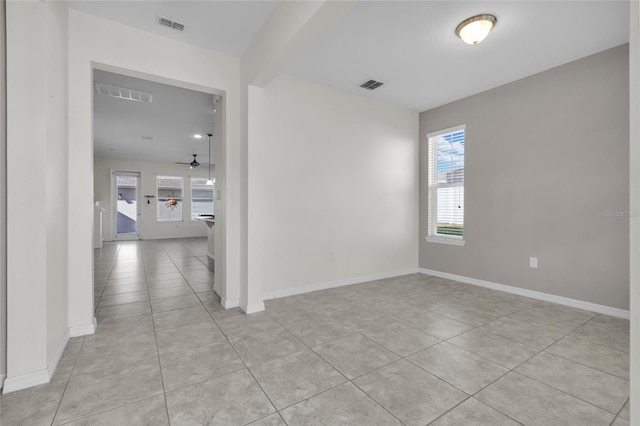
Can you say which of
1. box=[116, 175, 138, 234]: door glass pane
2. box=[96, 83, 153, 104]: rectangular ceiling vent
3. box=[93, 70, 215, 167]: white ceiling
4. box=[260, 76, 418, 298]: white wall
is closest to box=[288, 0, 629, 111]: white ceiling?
box=[260, 76, 418, 298]: white wall

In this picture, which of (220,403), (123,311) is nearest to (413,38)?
(220,403)

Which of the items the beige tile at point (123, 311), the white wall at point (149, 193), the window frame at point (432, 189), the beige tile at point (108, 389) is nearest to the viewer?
the beige tile at point (108, 389)

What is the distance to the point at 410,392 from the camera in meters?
1.86

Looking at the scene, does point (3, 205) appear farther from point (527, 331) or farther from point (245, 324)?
point (527, 331)

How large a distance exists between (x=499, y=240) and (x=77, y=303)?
15.8ft

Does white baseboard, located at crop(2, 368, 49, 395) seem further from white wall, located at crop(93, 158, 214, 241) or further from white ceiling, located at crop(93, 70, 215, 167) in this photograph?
white wall, located at crop(93, 158, 214, 241)

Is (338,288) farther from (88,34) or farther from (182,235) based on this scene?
(182,235)

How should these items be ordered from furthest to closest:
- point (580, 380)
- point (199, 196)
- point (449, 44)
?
point (199, 196), point (449, 44), point (580, 380)

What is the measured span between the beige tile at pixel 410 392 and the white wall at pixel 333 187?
197 cm

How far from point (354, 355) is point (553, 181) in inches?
125

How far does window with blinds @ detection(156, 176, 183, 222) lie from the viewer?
10578mm

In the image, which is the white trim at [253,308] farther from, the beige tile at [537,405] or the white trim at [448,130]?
the white trim at [448,130]

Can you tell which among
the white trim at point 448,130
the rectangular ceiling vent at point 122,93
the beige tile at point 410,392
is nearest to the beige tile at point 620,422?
the beige tile at point 410,392

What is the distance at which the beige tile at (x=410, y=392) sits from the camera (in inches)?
66.4
